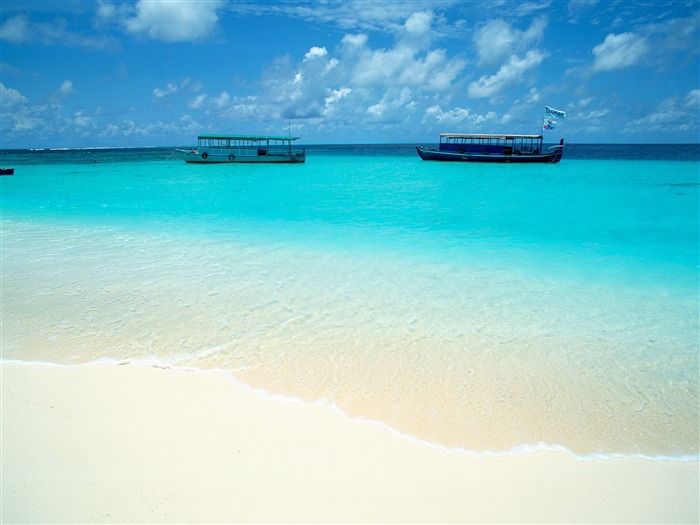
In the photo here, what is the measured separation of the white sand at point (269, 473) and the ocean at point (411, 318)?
25 cm

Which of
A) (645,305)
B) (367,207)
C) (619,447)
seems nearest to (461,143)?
(367,207)

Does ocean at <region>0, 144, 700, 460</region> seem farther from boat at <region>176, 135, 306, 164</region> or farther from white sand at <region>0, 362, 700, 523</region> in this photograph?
boat at <region>176, 135, 306, 164</region>

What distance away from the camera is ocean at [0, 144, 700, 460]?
12.0ft

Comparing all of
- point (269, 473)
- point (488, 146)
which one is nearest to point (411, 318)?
point (269, 473)

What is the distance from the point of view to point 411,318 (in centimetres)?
556

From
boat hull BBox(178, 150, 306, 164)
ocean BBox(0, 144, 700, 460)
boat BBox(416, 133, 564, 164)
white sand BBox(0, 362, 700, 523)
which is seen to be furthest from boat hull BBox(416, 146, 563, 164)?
white sand BBox(0, 362, 700, 523)

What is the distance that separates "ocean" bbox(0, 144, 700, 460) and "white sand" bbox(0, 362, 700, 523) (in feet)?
0.82

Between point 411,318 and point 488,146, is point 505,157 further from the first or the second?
point 411,318

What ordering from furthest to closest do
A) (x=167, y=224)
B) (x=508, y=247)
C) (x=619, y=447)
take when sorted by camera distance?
(x=167, y=224)
(x=508, y=247)
(x=619, y=447)

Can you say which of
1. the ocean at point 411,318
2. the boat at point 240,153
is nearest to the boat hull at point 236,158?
the boat at point 240,153

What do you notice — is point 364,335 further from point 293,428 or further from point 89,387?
point 89,387

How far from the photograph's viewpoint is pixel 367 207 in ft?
54.3

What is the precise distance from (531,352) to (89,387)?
4331 millimetres

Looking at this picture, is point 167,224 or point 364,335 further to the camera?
point 167,224
